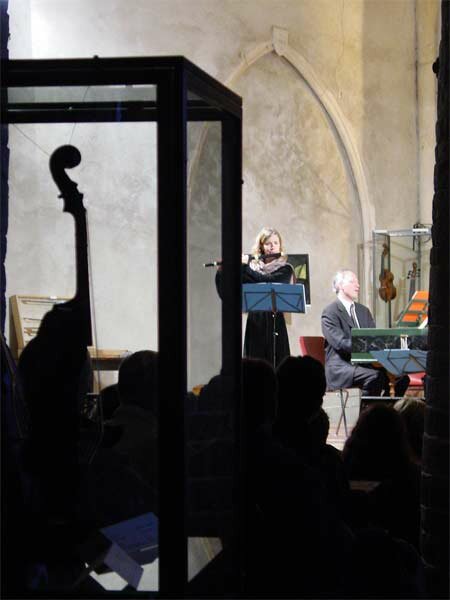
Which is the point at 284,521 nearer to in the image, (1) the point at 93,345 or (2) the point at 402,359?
(1) the point at 93,345

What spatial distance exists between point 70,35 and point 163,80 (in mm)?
6195

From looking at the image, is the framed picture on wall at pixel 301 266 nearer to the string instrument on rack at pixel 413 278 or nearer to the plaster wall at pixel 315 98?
the plaster wall at pixel 315 98

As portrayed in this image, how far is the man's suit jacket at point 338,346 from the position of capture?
23.9ft

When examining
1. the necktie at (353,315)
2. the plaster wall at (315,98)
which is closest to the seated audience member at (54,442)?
the necktie at (353,315)

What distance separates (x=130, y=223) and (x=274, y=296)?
4.18m

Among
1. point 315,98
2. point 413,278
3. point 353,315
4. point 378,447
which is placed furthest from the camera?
point 413,278

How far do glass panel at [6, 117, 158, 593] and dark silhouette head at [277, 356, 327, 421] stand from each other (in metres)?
1.09

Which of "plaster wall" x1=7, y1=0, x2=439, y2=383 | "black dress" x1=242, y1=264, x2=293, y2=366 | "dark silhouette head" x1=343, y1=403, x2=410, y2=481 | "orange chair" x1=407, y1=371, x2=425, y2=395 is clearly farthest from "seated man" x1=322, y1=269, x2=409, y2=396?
"dark silhouette head" x1=343, y1=403, x2=410, y2=481

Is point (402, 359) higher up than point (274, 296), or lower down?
lower down

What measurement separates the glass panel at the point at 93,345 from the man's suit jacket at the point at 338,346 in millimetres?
5294

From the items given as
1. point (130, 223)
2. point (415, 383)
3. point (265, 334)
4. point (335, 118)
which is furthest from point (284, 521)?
point (335, 118)

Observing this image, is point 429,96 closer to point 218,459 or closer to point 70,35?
point 70,35

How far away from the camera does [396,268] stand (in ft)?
31.8

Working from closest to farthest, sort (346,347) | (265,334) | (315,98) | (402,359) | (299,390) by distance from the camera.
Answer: (299,390), (402,359), (265,334), (346,347), (315,98)
